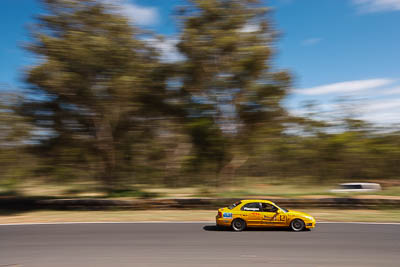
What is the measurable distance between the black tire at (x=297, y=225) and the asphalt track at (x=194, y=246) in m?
0.28

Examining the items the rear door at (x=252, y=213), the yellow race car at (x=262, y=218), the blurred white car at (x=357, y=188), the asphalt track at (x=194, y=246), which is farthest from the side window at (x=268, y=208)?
the blurred white car at (x=357, y=188)

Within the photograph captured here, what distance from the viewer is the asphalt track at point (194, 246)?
25.4 feet

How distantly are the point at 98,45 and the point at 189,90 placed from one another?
203 inches

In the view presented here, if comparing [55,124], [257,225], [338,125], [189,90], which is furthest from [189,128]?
[338,125]

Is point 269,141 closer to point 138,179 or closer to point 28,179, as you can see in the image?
point 138,179

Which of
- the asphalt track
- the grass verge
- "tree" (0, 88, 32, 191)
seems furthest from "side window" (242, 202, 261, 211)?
"tree" (0, 88, 32, 191)

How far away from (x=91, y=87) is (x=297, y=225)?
12.2 metres

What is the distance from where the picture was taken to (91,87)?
1773 centimetres

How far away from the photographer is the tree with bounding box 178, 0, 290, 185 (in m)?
18.1

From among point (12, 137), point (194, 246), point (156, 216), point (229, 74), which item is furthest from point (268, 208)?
point (12, 137)

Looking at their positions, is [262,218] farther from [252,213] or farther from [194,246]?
[194,246]

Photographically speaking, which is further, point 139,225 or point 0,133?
point 0,133

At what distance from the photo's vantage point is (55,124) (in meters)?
18.4

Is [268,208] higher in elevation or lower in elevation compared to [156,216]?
higher
